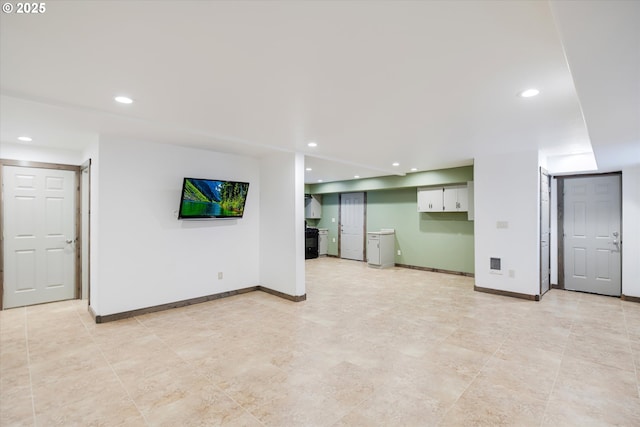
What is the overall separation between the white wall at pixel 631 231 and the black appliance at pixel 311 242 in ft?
22.5

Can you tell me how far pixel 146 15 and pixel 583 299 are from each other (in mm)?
6595

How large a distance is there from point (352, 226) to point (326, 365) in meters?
6.67

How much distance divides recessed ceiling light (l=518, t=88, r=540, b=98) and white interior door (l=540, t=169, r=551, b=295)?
3080 mm

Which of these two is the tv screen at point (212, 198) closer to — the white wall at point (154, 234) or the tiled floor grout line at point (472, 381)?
the white wall at point (154, 234)

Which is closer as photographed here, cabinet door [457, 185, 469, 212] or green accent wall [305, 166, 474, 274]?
cabinet door [457, 185, 469, 212]

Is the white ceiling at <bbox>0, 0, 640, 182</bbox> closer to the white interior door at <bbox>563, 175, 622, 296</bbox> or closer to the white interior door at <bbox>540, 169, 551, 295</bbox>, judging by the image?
the white interior door at <bbox>540, 169, 551, 295</bbox>

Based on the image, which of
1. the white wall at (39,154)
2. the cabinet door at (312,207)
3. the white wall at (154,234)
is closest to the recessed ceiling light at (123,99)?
the white wall at (154,234)

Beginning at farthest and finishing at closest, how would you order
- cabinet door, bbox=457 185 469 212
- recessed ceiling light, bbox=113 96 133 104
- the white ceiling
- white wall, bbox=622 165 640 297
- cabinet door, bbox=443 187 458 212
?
cabinet door, bbox=443 187 458 212 → cabinet door, bbox=457 185 469 212 → white wall, bbox=622 165 640 297 → recessed ceiling light, bbox=113 96 133 104 → the white ceiling

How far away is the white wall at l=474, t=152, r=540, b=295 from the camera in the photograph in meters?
4.83

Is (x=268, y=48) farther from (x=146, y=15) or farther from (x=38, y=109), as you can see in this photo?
(x=38, y=109)

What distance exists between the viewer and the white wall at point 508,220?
190 inches

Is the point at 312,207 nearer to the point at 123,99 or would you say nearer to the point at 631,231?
the point at 631,231

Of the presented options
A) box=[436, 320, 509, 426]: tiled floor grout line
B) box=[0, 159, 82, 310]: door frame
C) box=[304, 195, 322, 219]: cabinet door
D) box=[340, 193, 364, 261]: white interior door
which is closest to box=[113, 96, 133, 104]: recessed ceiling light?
box=[0, 159, 82, 310]: door frame

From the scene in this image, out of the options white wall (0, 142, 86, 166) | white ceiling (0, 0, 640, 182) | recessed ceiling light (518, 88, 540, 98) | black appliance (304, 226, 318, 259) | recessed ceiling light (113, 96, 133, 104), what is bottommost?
black appliance (304, 226, 318, 259)
